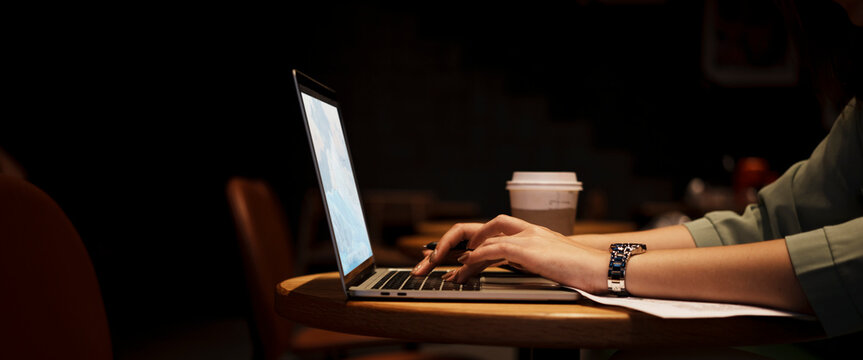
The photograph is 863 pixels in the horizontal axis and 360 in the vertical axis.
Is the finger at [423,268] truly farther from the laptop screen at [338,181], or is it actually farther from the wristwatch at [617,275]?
the wristwatch at [617,275]

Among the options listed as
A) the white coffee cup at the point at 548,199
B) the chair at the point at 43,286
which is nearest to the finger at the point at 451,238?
the white coffee cup at the point at 548,199

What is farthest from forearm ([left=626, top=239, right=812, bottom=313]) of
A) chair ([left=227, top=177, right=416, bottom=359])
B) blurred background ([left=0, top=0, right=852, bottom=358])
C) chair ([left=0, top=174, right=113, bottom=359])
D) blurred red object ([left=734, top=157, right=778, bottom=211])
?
blurred background ([left=0, top=0, right=852, bottom=358])

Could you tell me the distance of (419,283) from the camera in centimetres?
77

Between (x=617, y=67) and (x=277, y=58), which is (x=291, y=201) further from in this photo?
(x=617, y=67)

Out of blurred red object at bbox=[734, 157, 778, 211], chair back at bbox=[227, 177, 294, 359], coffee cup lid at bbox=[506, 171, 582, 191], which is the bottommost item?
blurred red object at bbox=[734, 157, 778, 211]

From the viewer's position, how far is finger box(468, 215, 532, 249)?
804mm

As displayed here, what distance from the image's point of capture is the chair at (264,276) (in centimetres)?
126

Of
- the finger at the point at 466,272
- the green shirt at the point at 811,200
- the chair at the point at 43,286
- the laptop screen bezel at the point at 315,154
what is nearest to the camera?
the chair at the point at 43,286

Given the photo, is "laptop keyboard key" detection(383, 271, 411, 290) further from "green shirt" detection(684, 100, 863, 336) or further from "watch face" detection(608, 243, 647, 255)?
"green shirt" detection(684, 100, 863, 336)

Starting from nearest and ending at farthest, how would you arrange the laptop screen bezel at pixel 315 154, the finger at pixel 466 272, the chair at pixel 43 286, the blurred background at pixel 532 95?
the chair at pixel 43 286 → the laptop screen bezel at pixel 315 154 → the finger at pixel 466 272 → the blurred background at pixel 532 95

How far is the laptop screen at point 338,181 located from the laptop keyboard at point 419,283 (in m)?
0.04

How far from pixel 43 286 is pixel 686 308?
1.98 ft

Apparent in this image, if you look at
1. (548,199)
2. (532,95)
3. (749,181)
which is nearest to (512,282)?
(548,199)

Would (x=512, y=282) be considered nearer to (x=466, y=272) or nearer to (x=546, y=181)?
(x=466, y=272)
